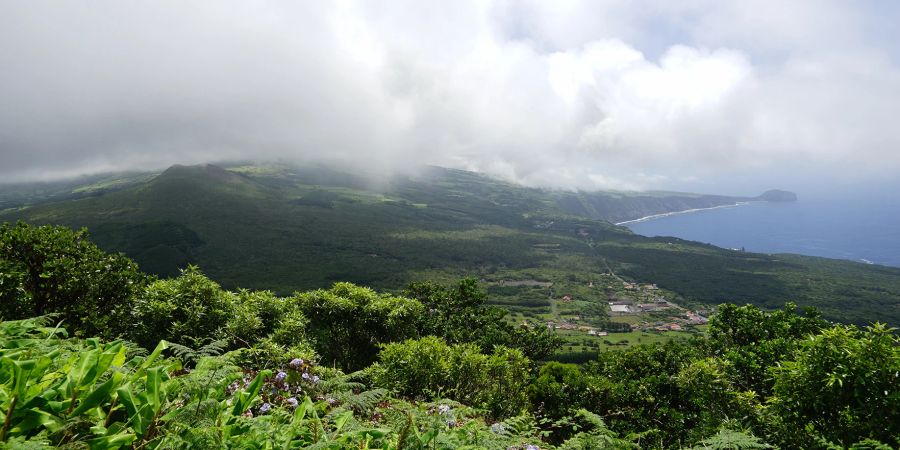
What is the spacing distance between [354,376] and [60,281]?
10.7 m

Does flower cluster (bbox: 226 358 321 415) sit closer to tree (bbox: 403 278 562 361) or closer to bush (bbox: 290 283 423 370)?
bush (bbox: 290 283 423 370)

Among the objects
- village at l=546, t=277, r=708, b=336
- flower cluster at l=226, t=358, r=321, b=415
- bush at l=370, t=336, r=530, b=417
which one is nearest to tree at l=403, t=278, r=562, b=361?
bush at l=370, t=336, r=530, b=417

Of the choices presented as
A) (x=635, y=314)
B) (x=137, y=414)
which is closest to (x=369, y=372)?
(x=137, y=414)

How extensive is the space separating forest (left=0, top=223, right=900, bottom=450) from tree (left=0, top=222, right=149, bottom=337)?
5 cm

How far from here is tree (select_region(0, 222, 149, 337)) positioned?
32.6ft

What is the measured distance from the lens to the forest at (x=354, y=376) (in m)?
2.77

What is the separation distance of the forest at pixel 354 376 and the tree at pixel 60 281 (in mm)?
46

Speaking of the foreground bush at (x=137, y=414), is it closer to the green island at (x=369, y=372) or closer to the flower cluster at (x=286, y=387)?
the green island at (x=369, y=372)

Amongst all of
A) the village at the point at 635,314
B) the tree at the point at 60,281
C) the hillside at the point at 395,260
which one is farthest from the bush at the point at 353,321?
the village at the point at 635,314

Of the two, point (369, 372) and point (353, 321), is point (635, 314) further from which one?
point (369, 372)

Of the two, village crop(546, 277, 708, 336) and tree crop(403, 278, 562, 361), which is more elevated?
tree crop(403, 278, 562, 361)

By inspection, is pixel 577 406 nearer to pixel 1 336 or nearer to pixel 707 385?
pixel 707 385

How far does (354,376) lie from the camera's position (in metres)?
6.32

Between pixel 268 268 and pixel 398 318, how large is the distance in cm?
11294
